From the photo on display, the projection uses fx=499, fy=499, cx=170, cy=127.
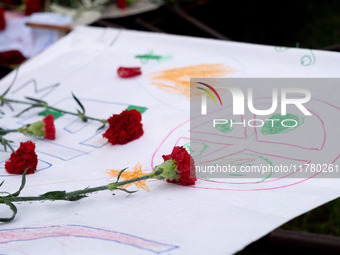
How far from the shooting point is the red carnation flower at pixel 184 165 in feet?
2.25

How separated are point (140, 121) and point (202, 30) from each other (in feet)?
2.06

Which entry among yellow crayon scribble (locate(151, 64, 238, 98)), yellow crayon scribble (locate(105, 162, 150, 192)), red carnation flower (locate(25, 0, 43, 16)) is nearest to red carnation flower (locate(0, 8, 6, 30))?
red carnation flower (locate(25, 0, 43, 16))

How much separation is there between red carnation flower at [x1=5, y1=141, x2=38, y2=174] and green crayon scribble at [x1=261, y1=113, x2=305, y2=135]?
1.25ft

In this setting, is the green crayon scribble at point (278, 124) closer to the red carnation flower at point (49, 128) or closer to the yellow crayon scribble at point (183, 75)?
the yellow crayon scribble at point (183, 75)

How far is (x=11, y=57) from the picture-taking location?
5.20 feet

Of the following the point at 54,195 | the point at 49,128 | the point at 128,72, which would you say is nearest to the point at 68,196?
the point at 54,195

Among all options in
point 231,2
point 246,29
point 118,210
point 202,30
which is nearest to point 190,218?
point 118,210

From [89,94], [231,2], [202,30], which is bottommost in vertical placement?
[89,94]

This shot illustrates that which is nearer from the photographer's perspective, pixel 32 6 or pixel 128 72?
pixel 128 72

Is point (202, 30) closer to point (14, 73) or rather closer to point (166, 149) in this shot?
point (14, 73)

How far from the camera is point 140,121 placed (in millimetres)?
919

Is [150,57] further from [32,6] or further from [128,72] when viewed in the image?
[32,6]

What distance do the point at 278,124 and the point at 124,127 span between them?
0.27 meters

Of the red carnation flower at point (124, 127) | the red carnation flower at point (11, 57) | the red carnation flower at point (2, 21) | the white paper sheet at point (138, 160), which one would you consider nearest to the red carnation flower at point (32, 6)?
the red carnation flower at point (2, 21)
